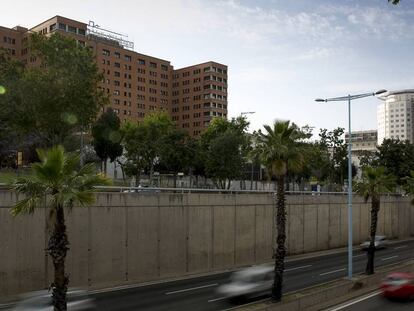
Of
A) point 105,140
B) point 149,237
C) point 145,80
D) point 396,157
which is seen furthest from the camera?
point 145,80

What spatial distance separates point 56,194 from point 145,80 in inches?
5891

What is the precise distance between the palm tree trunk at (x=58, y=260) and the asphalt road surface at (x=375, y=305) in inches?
572

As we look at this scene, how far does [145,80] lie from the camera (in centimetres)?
16188

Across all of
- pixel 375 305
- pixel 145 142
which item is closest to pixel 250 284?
pixel 375 305

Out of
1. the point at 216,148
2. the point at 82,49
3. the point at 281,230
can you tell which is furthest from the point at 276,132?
the point at 216,148

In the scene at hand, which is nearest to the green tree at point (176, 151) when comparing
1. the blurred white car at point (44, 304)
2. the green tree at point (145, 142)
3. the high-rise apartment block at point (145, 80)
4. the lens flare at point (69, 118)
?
the green tree at point (145, 142)

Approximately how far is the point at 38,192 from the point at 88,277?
1716cm

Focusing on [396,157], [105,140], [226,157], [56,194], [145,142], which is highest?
[105,140]

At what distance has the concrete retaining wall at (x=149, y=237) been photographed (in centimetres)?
2898

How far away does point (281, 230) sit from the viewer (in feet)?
83.4

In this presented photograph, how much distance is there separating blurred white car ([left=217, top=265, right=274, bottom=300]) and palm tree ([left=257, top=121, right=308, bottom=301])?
2.48 m

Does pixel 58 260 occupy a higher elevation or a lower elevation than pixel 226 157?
lower

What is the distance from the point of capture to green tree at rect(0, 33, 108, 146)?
1884 inches

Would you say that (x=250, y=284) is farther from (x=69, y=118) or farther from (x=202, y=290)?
(x=69, y=118)
